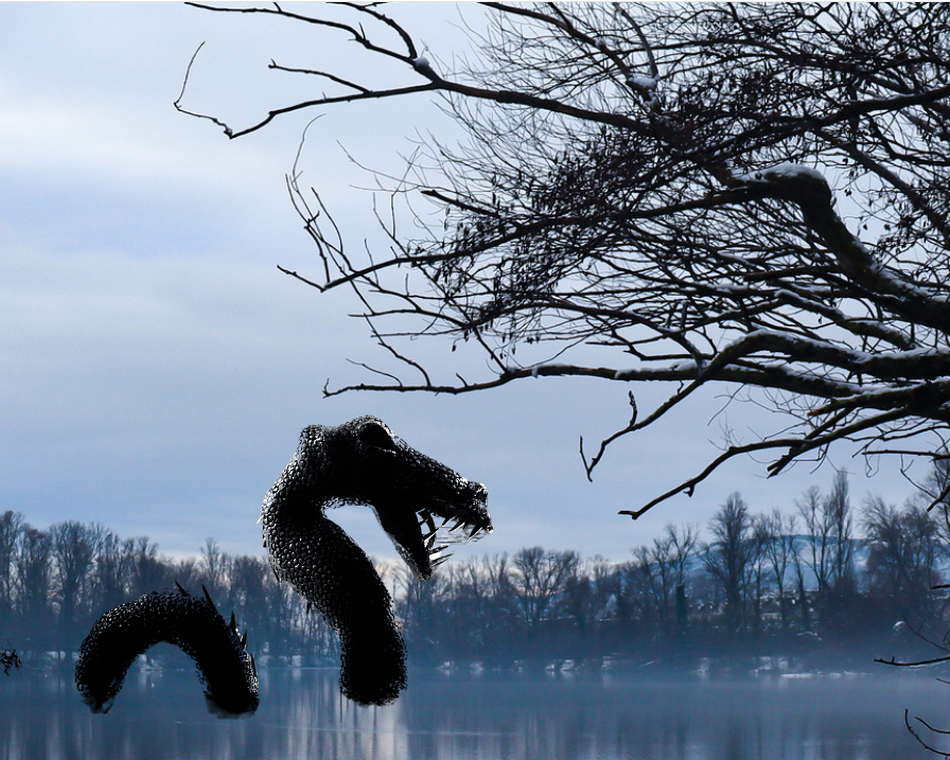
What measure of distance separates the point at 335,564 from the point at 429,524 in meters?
0.33

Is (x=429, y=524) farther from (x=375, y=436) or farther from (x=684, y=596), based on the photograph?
(x=684, y=596)

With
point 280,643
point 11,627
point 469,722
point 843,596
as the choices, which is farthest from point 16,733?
point 843,596

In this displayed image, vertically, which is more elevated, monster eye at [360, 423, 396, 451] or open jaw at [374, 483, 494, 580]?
monster eye at [360, 423, 396, 451]

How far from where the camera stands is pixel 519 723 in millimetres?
54812

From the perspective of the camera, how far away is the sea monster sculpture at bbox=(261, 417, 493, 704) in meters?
3.34

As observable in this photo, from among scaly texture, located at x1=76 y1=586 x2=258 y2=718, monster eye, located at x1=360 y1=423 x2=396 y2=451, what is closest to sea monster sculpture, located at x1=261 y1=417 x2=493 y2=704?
monster eye, located at x1=360 y1=423 x2=396 y2=451

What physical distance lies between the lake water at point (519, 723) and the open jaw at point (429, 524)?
100 ft

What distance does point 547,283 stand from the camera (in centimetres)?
557

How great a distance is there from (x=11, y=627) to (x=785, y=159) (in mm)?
49577

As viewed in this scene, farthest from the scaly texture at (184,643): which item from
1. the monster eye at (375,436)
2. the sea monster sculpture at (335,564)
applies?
the monster eye at (375,436)

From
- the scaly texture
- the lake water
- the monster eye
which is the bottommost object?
the lake water

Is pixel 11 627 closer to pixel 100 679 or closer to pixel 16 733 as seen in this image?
pixel 16 733

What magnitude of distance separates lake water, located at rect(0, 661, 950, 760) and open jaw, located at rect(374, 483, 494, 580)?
100 ft

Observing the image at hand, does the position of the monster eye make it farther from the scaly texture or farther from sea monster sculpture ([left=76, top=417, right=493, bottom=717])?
the scaly texture
